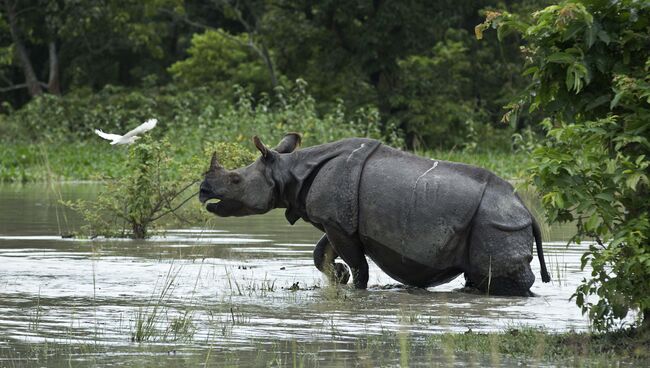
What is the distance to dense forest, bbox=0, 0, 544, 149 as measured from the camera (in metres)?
37.3

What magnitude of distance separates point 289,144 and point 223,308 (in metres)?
2.40

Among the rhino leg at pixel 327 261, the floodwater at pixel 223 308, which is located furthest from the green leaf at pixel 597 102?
the rhino leg at pixel 327 261

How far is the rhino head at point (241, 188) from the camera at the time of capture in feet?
34.4

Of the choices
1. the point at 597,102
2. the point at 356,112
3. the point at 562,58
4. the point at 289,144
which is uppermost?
the point at 562,58

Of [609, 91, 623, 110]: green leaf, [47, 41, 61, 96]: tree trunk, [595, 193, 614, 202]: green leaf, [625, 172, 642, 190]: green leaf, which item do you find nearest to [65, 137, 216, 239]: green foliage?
[595, 193, 614, 202]: green leaf

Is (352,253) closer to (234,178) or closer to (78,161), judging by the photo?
(234,178)

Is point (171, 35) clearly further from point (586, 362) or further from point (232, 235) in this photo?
point (586, 362)

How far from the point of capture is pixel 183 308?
8.95 m

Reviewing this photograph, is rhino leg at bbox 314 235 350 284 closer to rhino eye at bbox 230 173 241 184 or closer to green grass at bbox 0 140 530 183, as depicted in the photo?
rhino eye at bbox 230 173 241 184

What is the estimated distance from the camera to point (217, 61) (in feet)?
142

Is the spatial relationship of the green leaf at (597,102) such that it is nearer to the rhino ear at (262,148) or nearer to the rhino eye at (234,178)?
the rhino ear at (262,148)

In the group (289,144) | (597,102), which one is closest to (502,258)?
(289,144)

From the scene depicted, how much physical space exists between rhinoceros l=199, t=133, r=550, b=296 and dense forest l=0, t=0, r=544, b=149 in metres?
22.7

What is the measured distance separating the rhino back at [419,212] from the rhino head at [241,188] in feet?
2.63
